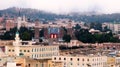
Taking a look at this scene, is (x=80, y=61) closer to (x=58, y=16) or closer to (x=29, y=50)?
(x=29, y=50)

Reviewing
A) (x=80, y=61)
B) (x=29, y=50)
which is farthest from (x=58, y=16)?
(x=80, y=61)

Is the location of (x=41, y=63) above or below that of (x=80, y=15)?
above

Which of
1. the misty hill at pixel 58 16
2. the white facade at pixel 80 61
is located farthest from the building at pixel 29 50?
the misty hill at pixel 58 16

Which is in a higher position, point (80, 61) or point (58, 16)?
point (80, 61)

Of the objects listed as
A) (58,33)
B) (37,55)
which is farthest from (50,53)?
(58,33)

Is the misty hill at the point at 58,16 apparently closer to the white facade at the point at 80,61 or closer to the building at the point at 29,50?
the building at the point at 29,50

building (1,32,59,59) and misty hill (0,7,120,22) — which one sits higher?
building (1,32,59,59)

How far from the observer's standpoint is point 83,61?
1537 inches

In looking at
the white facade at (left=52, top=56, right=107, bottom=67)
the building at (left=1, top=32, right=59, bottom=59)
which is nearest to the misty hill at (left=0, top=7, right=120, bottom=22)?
the building at (left=1, top=32, right=59, bottom=59)

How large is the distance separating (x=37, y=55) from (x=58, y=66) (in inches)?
264

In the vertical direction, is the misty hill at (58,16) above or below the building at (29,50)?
below

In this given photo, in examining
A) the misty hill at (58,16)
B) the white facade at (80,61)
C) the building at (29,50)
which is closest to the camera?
the white facade at (80,61)

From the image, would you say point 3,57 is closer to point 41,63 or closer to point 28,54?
point 41,63

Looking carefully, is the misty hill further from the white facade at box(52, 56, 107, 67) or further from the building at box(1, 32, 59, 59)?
the white facade at box(52, 56, 107, 67)
